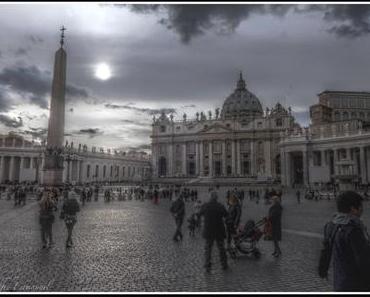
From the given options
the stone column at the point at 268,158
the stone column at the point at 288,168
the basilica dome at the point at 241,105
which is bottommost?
the stone column at the point at 288,168

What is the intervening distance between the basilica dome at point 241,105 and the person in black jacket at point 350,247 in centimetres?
10250

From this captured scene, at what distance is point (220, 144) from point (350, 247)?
90969 millimetres

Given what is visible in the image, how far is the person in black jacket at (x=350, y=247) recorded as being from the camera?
3344mm

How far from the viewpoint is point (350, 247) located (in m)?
3.43

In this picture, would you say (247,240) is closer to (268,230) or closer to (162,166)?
(268,230)

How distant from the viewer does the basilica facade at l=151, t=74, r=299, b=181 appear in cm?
8856

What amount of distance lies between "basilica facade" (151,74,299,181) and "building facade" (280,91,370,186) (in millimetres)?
12793

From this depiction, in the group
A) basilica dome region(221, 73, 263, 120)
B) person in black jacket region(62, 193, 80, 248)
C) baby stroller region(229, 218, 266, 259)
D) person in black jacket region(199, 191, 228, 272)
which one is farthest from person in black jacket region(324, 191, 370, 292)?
basilica dome region(221, 73, 263, 120)

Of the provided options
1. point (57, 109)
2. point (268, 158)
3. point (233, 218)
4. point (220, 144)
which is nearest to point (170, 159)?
point (220, 144)

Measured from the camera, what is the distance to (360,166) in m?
57.6

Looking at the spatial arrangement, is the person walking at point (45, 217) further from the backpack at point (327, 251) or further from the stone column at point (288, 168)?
the stone column at point (288, 168)

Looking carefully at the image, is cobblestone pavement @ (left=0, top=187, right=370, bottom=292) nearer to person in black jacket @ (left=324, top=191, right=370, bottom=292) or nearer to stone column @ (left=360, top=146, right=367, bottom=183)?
person in black jacket @ (left=324, top=191, right=370, bottom=292)

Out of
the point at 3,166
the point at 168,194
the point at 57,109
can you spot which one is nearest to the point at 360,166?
the point at 168,194

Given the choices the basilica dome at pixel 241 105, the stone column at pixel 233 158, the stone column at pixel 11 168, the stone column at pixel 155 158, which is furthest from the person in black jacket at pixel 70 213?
the basilica dome at pixel 241 105
